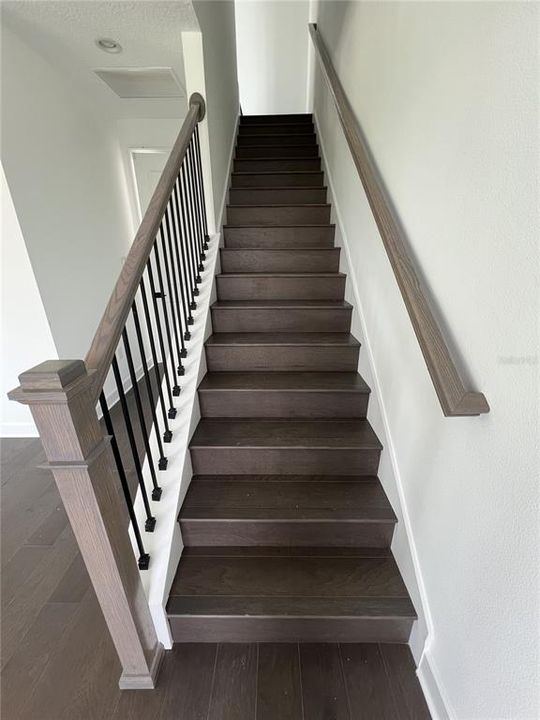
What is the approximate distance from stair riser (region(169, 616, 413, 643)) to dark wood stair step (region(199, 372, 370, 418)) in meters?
0.82

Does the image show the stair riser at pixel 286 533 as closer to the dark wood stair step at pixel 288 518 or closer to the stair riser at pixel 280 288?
the dark wood stair step at pixel 288 518

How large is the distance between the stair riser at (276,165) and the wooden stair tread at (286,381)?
213 cm

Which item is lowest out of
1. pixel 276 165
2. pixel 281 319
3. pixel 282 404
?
pixel 282 404

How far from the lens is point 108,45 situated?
6.98 feet

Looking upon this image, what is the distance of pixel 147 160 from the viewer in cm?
335

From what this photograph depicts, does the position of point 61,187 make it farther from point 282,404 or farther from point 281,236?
point 282,404

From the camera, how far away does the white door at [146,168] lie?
3307 mm

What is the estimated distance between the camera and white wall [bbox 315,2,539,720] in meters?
0.67

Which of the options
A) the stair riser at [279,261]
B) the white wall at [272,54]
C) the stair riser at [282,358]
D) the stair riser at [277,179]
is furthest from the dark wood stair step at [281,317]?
the white wall at [272,54]

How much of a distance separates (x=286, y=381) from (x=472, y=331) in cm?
102

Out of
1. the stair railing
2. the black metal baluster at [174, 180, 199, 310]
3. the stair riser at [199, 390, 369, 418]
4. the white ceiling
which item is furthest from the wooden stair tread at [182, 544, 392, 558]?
the white ceiling

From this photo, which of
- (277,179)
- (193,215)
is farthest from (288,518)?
(277,179)

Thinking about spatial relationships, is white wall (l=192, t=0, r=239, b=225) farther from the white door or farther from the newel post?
the newel post

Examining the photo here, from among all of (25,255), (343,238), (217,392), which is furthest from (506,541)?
(25,255)
